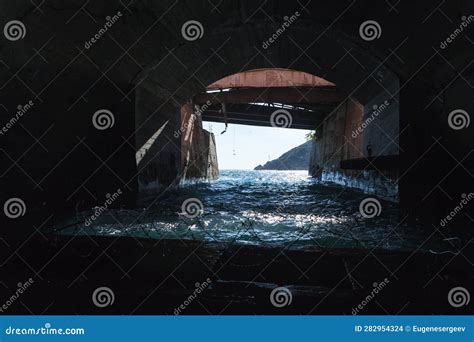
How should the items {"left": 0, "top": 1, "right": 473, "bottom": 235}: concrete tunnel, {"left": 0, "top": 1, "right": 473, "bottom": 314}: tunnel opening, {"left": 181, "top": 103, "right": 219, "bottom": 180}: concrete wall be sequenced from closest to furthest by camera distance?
{"left": 0, "top": 1, "right": 473, "bottom": 314}: tunnel opening
{"left": 0, "top": 1, "right": 473, "bottom": 235}: concrete tunnel
{"left": 181, "top": 103, "right": 219, "bottom": 180}: concrete wall

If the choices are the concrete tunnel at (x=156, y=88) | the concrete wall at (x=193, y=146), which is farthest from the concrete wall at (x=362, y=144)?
the concrete wall at (x=193, y=146)

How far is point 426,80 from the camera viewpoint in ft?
25.4

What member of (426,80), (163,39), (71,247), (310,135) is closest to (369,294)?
(71,247)

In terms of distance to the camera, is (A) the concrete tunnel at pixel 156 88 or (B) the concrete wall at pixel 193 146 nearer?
(A) the concrete tunnel at pixel 156 88

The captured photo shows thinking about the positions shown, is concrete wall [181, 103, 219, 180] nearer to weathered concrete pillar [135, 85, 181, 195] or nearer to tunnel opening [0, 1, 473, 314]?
weathered concrete pillar [135, 85, 181, 195]

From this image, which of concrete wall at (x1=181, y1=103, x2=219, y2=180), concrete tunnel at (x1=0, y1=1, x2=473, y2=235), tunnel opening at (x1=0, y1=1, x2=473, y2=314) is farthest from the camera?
concrete wall at (x1=181, y1=103, x2=219, y2=180)

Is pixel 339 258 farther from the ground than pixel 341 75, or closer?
closer

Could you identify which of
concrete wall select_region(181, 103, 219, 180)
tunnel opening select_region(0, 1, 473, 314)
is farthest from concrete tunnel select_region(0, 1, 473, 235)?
concrete wall select_region(181, 103, 219, 180)

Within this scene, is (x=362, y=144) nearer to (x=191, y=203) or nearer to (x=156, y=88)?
(x=191, y=203)

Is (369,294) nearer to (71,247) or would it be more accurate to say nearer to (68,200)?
(71,247)

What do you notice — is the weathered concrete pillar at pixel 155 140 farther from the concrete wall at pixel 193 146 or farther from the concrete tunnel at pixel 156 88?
the concrete wall at pixel 193 146

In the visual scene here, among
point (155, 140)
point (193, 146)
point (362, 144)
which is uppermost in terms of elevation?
point (362, 144)

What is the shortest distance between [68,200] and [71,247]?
4.61m

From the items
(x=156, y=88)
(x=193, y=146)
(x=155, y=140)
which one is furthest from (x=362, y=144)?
(x=193, y=146)
